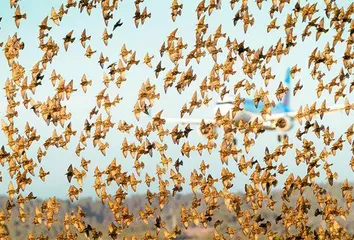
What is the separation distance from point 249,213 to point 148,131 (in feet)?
4.11

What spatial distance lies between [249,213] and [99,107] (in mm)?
1717

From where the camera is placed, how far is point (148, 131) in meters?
5.36

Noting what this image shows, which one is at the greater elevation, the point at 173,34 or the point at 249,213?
the point at 173,34

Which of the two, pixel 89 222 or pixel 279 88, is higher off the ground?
pixel 279 88

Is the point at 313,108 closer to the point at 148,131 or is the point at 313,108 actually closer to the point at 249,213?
the point at 249,213

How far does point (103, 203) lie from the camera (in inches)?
215

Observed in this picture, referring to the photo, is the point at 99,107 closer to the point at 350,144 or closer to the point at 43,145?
the point at 43,145

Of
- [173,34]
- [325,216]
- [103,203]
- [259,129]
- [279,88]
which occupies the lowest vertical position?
[325,216]

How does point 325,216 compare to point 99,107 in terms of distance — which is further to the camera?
point 325,216

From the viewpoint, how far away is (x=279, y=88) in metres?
5.41

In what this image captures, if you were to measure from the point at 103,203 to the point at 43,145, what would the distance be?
0.76 metres

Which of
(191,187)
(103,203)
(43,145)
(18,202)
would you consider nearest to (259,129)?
(191,187)

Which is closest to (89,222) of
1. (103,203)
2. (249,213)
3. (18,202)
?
(103,203)

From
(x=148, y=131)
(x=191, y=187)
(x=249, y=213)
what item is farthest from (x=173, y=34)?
(x=249, y=213)
